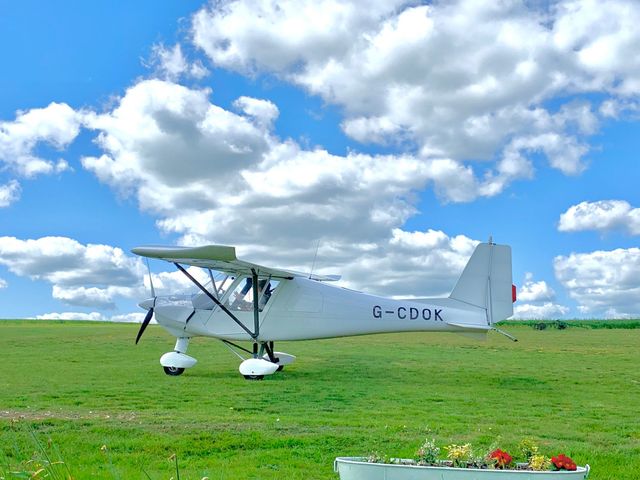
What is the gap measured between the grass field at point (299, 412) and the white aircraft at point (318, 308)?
4.46ft

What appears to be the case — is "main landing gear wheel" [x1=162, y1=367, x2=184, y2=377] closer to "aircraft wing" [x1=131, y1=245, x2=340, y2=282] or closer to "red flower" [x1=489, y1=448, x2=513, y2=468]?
"aircraft wing" [x1=131, y1=245, x2=340, y2=282]

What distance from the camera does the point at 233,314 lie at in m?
18.4

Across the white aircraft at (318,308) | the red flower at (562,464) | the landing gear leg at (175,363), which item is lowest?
the landing gear leg at (175,363)

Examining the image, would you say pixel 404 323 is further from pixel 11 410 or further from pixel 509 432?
pixel 11 410

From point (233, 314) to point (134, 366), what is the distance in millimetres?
5602

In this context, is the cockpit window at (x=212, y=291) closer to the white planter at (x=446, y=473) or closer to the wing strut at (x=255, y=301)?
the wing strut at (x=255, y=301)

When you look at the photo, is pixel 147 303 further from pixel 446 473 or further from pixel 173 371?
pixel 446 473

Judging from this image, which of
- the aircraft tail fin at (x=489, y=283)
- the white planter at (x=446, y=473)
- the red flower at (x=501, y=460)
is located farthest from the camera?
the aircraft tail fin at (x=489, y=283)

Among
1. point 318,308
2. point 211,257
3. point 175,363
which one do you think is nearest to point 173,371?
point 175,363

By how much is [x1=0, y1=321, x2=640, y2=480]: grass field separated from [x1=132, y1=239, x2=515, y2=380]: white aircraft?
4.46ft

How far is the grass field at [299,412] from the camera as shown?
8055 mm

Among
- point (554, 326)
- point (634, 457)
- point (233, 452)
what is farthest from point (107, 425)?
point (554, 326)

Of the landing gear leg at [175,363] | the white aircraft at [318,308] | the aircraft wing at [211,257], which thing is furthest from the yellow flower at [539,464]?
the landing gear leg at [175,363]

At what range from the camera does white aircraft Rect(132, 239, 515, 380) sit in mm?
18125
